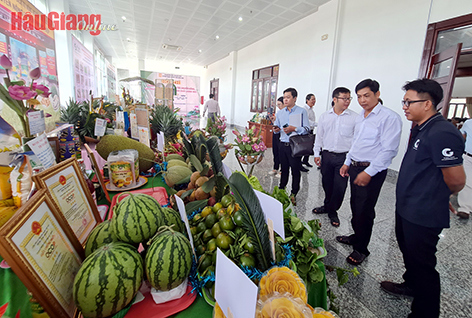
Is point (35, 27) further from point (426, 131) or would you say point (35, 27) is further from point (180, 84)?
point (426, 131)

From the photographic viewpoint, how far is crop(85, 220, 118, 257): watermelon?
25.9 inches

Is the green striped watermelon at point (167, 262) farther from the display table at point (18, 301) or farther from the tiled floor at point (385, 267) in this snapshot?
the tiled floor at point (385, 267)

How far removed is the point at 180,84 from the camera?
5617 mm

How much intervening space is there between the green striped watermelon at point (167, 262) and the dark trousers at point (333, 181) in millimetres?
2275

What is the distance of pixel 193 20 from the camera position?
729 cm

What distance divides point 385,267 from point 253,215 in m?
1.98

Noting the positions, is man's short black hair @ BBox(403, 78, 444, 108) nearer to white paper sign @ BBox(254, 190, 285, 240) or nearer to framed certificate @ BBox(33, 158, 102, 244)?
white paper sign @ BBox(254, 190, 285, 240)

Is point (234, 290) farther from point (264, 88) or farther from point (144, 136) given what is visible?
point (264, 88)

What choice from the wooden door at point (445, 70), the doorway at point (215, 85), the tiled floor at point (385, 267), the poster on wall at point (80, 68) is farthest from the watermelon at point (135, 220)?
the doorway at point (215, 85)

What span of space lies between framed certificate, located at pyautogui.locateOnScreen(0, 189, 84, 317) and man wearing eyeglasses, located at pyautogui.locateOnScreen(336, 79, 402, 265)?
2040 mm

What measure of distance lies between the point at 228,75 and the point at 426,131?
12028 millimetres

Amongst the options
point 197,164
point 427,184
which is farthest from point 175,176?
point 427,184

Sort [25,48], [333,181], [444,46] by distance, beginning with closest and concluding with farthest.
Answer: [333,181]
[25,48]
[444,46]

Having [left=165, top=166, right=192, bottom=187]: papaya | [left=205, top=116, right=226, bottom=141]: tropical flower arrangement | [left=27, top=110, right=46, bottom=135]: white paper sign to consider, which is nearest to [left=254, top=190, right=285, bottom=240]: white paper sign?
[left=165, top=166, right=192, bottom=187]: papaya
